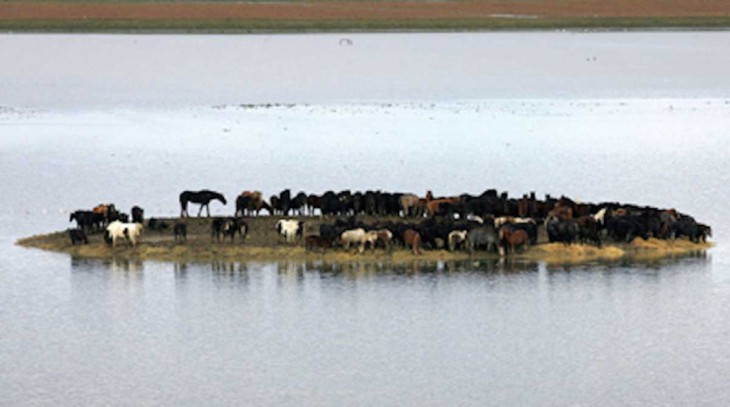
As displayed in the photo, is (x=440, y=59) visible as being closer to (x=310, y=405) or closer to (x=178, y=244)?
(x=178, y=244)

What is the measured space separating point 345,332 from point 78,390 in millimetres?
5785

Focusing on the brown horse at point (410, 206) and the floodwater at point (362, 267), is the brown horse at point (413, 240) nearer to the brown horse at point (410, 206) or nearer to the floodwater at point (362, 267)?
the floodwater at point (362, 267)

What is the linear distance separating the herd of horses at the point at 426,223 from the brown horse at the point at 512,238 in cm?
2

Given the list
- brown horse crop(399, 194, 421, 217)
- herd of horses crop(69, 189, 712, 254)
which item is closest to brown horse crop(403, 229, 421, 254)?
herd of horses crop(69, 189, 712, 254)

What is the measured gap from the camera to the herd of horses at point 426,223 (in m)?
38.2

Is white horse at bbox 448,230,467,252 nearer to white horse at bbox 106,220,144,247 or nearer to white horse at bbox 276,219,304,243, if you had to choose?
white horse at bbox 276,219,304,243

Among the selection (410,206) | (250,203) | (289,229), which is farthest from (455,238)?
(250,203)

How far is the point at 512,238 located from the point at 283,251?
4717mm

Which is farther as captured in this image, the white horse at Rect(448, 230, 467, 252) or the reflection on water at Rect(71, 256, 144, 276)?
the white horse at Rect(448, 230, 467, 252)

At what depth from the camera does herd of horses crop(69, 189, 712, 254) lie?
38250mm

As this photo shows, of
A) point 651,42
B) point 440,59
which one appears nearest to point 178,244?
point 440,59

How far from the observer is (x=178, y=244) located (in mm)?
39469

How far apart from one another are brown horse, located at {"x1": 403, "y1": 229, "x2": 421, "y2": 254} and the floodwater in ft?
1.76

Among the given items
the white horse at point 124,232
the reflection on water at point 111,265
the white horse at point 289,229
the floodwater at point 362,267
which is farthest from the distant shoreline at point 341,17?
the reflection on water at point 111,265
